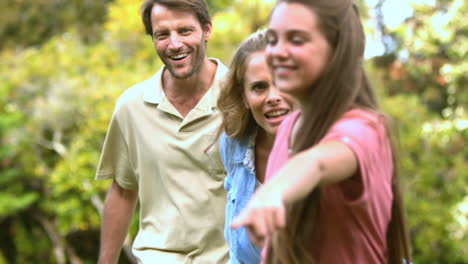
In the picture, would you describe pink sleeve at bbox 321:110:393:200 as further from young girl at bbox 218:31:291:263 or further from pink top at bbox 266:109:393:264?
young girl at bbox 218:31:291:263

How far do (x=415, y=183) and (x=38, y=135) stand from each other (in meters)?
7.64

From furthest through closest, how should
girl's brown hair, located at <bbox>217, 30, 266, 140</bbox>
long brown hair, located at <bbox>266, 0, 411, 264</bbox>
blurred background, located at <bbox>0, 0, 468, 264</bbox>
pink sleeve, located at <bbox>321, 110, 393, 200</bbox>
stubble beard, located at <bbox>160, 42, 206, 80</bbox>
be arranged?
blurred background, located at <bbox>0, 0, 468, 264</bbox>
stubble beard, located at <bbox>160, 42, 206, 80</bbox>
girl's brown hair, located at <bbox>217, 30, 266, 140</bbox>
long brown hair, located at <bbox>266, 0, 411, 264</bbox>
pink sleeve, located at <bbox>321, 110, 393, 200</bbox>

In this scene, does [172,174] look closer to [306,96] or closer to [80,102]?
[306,96]

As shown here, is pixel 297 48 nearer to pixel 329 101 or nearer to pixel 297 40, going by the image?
pixel 297 40

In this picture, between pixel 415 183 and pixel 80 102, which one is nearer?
pixel 80 102

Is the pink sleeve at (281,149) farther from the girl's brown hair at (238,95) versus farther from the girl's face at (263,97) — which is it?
the girl's brown hair at (238,95)

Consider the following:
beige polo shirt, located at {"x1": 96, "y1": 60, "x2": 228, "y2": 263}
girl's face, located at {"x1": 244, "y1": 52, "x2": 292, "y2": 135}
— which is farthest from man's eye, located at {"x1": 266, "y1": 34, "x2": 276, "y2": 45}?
beige polo shirt, located at {"x1": 96, "y1": 60, "x2": 228, "y2": 263}

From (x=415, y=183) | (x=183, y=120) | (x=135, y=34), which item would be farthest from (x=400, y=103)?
(x=183, y=120)

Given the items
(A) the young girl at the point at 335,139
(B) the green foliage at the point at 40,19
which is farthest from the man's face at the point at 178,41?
(B) the green foliage at the point at 40,19

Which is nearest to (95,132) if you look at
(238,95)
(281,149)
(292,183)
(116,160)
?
(116,160)

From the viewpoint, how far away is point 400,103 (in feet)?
59.0

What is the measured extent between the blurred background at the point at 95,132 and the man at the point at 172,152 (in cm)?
883

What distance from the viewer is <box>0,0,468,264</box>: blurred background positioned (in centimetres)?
1505

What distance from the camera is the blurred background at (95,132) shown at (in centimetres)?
1505
